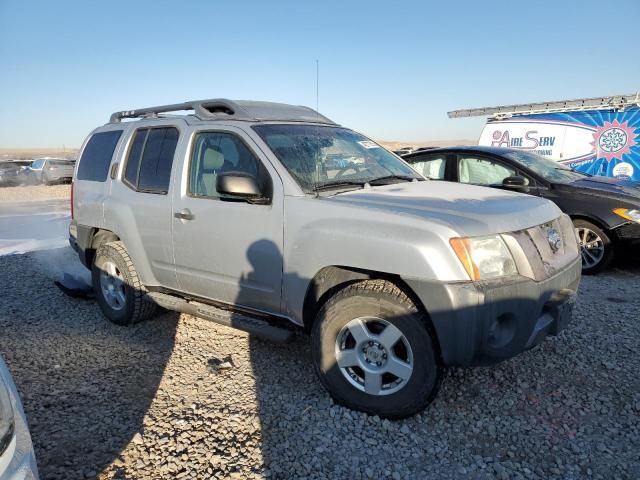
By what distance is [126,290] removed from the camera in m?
4.37

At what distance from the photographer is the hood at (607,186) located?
5879mm

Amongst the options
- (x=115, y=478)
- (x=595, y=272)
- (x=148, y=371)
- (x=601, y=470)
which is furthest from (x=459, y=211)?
(x=595, y=272)

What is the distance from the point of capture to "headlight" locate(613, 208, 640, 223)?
563 centimetres

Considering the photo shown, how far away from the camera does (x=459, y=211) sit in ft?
9.02

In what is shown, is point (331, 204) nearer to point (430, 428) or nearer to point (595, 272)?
point (430, 428)

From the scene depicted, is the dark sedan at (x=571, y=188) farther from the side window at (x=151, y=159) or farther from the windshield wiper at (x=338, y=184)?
the side window at (x=151, y=159)

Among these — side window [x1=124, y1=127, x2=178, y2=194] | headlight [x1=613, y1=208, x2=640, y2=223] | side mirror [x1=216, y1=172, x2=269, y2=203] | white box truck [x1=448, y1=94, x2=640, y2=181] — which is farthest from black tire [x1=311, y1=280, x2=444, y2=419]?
white box truck [x1=448, y1=94, x2=640, y2=181]

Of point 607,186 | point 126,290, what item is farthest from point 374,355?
→ point 607,186

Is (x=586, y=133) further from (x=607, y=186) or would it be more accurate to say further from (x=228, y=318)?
(x=228, y=318)

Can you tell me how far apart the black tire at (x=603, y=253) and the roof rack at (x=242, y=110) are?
12.6ft

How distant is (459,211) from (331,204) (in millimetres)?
801

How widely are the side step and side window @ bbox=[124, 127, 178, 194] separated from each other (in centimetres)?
97

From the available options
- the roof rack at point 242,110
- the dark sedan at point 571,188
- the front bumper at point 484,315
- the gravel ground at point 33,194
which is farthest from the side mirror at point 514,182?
the gravel ground at point 33,194

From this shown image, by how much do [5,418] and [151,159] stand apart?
2970mm
